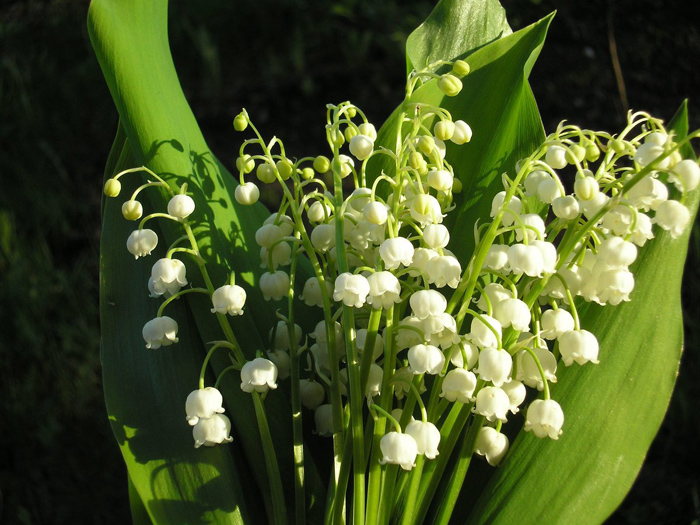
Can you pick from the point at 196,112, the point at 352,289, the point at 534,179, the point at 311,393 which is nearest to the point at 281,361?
the point at 311,393

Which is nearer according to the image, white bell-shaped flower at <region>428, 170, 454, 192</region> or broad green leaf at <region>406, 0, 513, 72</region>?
white bell-shaped flower at <region>428, 170, 454, 192</region>

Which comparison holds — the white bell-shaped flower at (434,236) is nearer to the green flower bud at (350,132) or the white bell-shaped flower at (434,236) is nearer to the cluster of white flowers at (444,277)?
the cluster of white flowers at (444,277)

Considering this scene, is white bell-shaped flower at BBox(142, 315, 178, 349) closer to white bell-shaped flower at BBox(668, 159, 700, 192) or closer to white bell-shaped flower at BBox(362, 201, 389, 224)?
white bell-shaped flower at BBox(362, 201, 389, 224)

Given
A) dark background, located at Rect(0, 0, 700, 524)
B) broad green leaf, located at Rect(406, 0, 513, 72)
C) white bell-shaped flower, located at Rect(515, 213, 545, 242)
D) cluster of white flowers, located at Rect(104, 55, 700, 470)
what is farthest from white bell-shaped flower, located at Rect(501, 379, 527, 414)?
dark background, located at Rect(0, 0, 700, 524)

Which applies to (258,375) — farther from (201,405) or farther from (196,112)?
(196,112)

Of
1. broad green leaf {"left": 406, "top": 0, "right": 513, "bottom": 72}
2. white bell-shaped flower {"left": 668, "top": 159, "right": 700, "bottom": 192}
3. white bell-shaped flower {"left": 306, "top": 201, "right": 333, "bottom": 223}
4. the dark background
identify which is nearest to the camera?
white bell-shaped flower {"left": 668, "top": 159, "right": 700, "bottom": 192}

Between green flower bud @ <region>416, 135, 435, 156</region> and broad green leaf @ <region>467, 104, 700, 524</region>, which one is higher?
green flower bud @ <region>416, 135, 435, 156</region>

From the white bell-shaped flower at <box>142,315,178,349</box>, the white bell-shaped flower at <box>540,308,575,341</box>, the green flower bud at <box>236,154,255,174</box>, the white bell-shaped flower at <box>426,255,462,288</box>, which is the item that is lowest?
the white bell-shaped flower at <box>540,308,575,341</box>

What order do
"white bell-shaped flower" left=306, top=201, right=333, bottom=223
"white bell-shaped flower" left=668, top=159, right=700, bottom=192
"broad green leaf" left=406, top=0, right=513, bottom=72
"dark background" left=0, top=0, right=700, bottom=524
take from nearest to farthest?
"white bell-shaped flower" left=668, top=159, right=700, bottom=192
"white bell-shaped flower" left=306, top=201, right=333, bottom=223
"broad green leaf" left=406, top=0, right=513, bottom=72
"dark background" left=0, top=0, right=700, bottom=524

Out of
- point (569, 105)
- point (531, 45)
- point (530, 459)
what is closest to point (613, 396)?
point (530, 459)
